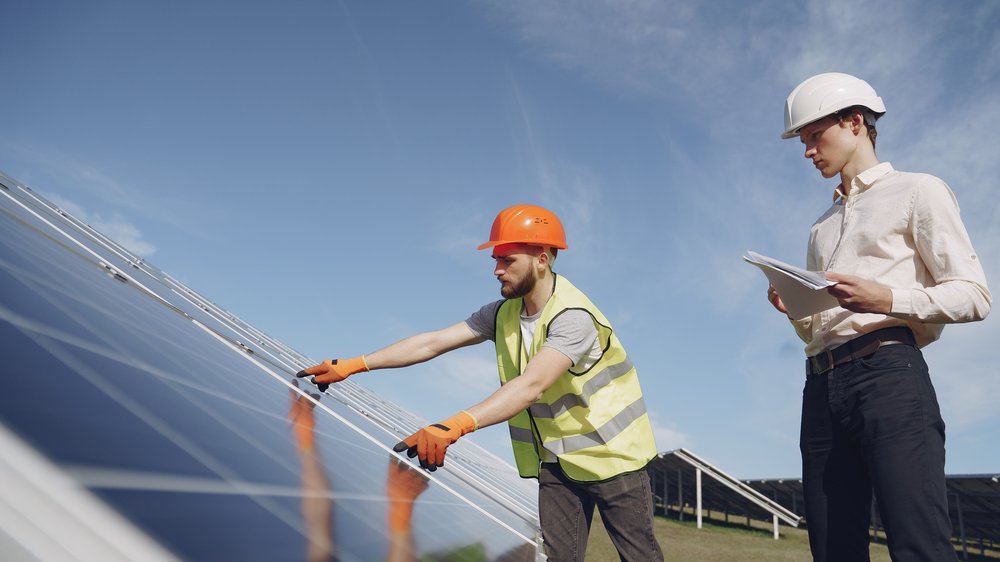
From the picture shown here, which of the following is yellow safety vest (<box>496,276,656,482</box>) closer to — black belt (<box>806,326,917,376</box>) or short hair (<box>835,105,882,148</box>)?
black belt (<box>806,326,917,376</box>)

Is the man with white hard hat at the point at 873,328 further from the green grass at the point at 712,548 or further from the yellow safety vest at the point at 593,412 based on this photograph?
the green grass at the point at 712,548

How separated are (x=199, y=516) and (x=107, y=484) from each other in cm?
15

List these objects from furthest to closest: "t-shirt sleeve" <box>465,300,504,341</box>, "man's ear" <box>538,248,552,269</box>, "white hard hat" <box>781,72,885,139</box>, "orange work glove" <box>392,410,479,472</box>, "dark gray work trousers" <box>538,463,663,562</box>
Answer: "t-shirt sleeve" <box>465,300,504,341</box>
"man's ear" <box>538,248,552,269</box>
"dark gray work trousers" <box>538,463,663,562</box>
"white hard hat" <box>781,72,885,139</box>
"orange work glove" <box>392,410,479,472</box>

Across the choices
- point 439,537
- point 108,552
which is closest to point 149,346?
point 439,537

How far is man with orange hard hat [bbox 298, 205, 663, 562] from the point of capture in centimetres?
302

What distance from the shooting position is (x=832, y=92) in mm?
2873

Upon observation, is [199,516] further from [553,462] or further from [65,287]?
[553,462]

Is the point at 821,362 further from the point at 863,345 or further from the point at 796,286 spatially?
the point at 796,286

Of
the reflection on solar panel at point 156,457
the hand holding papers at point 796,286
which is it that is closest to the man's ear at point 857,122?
the hand holding papers at point 796,286

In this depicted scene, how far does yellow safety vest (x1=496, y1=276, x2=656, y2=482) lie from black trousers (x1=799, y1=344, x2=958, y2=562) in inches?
30.2

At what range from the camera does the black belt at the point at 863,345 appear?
8.47 feet

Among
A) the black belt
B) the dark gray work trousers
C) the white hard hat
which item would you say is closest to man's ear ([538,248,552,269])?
the dark gray work trousers

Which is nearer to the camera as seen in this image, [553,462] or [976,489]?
[553,462]

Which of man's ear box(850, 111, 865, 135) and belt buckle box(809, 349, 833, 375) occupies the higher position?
man's ear box(850, 111, 865, 135)
